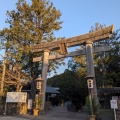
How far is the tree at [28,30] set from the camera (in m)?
21.5

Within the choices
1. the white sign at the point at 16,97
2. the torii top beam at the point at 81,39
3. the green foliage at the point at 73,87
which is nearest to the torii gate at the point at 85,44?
the torii top beam at the point at 81,39

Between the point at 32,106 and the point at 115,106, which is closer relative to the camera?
the point at 115,106

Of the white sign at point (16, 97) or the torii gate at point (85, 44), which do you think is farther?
the white sign at point (16, 97)

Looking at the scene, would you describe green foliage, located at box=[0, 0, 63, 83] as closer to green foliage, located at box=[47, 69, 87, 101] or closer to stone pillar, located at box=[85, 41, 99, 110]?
green foliage, located at box=[47, 69, 87, 101]

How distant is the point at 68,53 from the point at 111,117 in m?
6.47

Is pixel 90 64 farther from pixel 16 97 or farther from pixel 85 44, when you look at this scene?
pixel 16 97

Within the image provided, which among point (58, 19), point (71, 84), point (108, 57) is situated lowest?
point (71, 84)

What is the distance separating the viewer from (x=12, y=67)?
23141mm

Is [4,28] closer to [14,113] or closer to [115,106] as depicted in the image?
[14,113]

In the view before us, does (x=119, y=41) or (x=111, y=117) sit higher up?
(x=119, y=41)

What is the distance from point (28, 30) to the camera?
21672mm

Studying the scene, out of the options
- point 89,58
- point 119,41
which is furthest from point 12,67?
point 119,41

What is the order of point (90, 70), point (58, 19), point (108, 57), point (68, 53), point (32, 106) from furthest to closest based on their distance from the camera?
point (108, 57), point (58, 19), point (32, 106), point (68, 53), point (90, 70)

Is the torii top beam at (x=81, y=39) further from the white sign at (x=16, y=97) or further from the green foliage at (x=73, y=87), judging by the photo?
the green foliage at (x=73, y=87)
